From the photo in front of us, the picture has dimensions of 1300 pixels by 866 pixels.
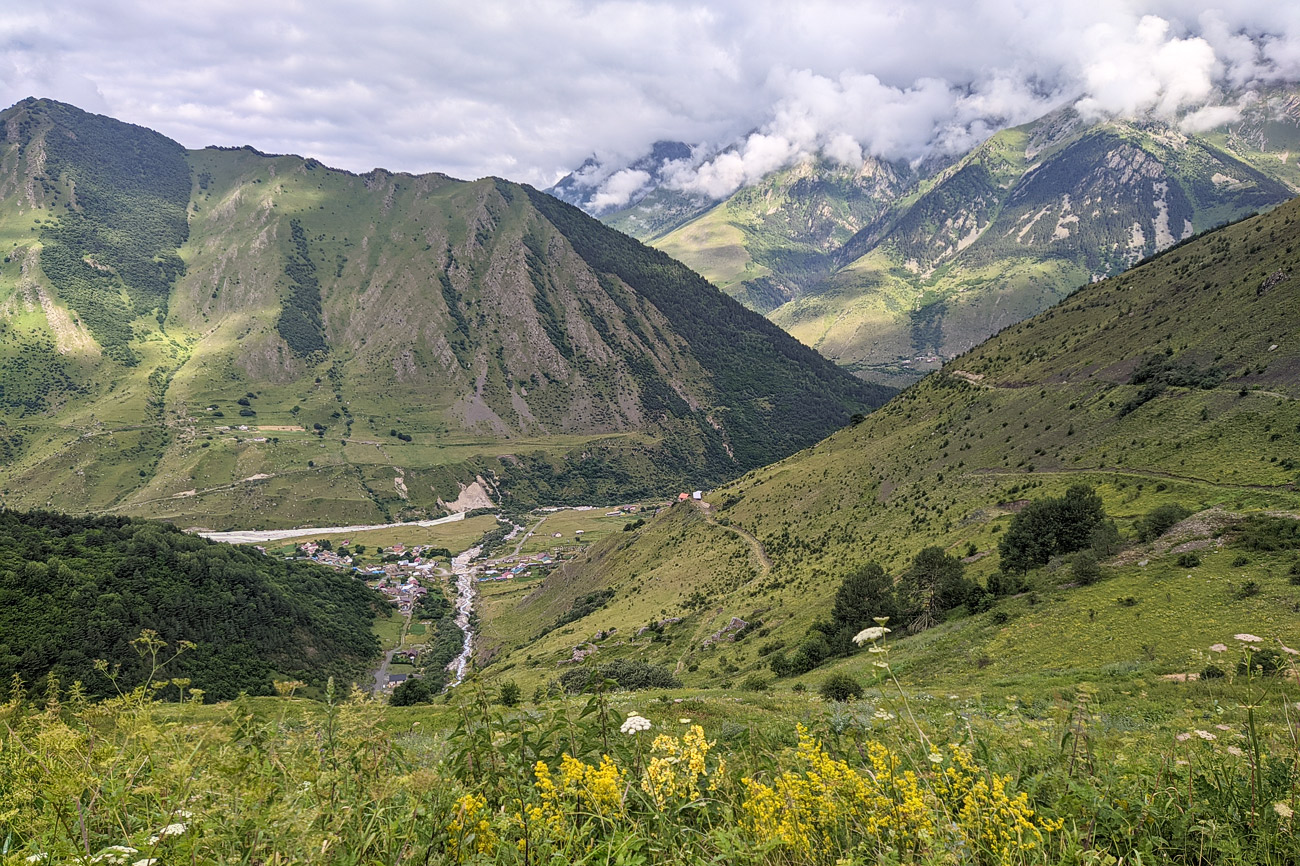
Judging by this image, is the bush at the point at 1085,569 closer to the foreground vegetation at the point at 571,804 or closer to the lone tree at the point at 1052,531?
the lone tree at the point at 1052,531

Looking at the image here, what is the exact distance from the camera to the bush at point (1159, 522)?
1204 inches

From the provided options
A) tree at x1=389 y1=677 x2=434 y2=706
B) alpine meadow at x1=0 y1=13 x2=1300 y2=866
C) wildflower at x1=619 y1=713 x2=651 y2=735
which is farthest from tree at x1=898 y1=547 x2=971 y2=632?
wildflower at x1=619 y1=713 x2=651 y2=735

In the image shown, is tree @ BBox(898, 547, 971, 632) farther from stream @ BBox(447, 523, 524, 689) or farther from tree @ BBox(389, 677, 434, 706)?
stream @ BBox(447, 523, 524, 689)

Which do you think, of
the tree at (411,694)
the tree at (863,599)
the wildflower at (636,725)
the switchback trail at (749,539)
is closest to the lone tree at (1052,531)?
the tree at (863,599)

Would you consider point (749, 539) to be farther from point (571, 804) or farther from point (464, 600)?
point (571, 804)

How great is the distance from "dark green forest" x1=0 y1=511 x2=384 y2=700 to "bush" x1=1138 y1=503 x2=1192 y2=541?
52.4 metres

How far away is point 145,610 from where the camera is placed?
182ft

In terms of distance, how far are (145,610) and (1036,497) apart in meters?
81.9

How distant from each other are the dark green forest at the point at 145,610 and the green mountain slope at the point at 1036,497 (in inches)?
979

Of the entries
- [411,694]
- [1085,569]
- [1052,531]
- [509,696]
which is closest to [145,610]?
[411,694]

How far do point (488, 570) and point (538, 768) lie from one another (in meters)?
140

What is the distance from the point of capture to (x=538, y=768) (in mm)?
2945

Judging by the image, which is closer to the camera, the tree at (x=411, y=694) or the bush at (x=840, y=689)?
the bush at (x=840, y=689)

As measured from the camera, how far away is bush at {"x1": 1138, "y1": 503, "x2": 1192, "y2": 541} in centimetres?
3058
